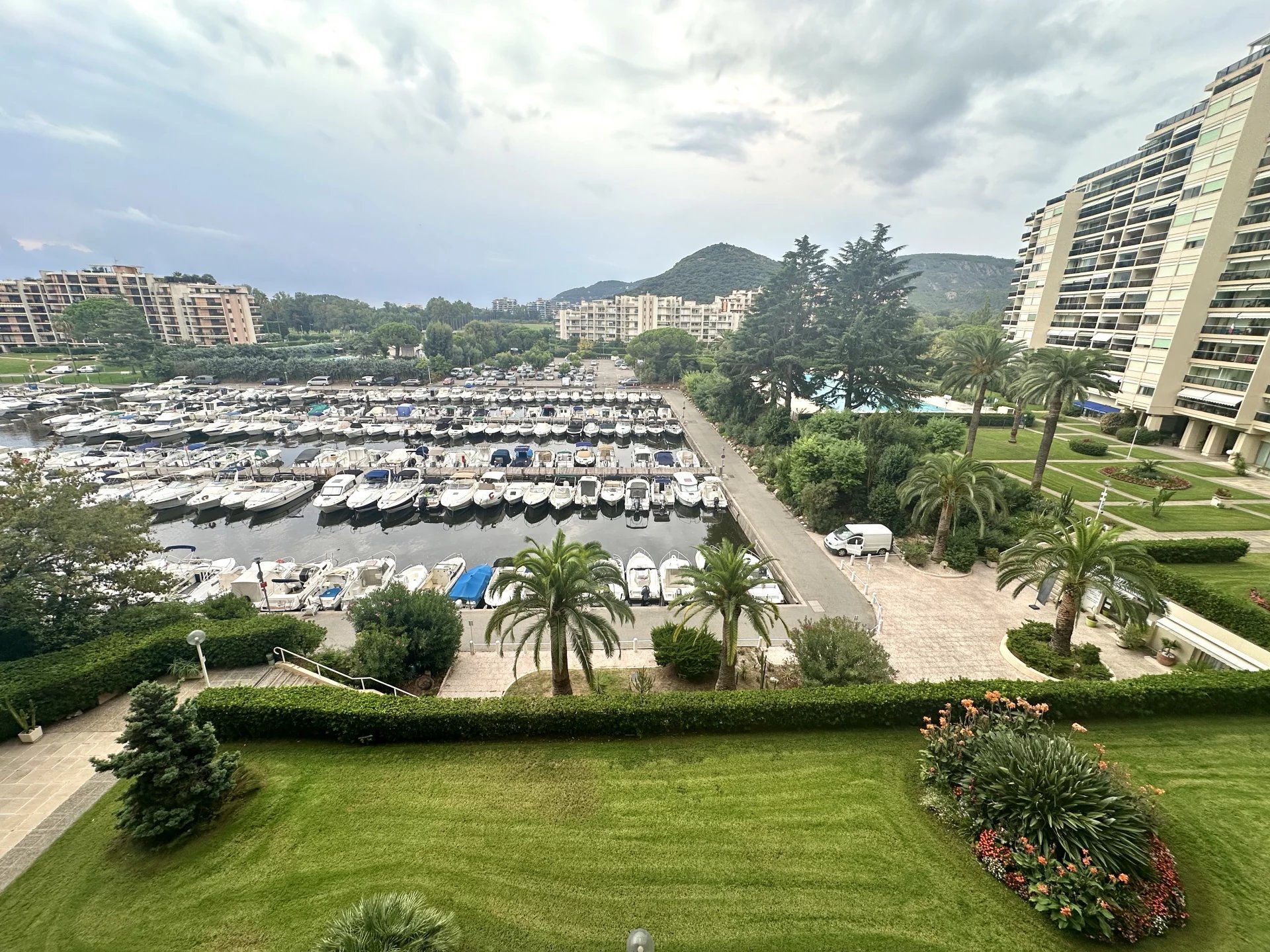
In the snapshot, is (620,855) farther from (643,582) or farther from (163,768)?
(643,582)

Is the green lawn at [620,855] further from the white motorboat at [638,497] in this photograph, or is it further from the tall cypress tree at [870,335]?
the tall cypress tree at [870,335]

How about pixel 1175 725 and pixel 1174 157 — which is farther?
pixel 1174 157

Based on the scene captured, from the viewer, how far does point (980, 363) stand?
3484 cm

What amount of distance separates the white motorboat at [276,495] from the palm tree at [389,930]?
40.8 meters

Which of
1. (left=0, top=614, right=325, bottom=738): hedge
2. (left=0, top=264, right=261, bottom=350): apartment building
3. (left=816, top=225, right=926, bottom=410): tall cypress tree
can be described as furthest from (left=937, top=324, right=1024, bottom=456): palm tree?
(left=0, top=264, right=261, bottom=350): apartment building

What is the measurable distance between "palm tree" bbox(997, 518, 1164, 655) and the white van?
10.2 m

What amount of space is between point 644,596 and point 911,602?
42.1 feet

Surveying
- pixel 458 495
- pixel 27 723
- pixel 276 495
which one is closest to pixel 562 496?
pixel 458 495

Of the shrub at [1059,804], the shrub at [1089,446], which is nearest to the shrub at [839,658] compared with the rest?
the shrub at [1059,804]

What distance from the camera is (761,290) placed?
201 ft

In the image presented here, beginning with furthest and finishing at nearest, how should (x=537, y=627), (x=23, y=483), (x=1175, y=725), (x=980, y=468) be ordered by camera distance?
1. (x=980, y=468)
2. (x=23, y=483)
3. (x=537, y=627)
4. (x=1175, y=725)

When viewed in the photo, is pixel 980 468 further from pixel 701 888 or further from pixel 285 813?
pixel 285 813

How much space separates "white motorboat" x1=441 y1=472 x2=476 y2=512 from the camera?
41.1 metres

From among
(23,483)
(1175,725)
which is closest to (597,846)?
(1175,725)
